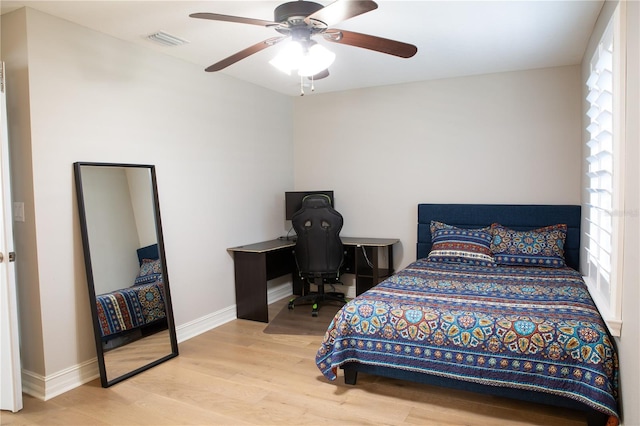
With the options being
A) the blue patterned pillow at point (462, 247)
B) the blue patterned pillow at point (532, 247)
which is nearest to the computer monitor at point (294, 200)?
the blue patterned pillow at point (462, 247)

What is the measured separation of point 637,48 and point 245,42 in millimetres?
2516

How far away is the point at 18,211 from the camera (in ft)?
9.26

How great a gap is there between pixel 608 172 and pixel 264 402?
234 cm

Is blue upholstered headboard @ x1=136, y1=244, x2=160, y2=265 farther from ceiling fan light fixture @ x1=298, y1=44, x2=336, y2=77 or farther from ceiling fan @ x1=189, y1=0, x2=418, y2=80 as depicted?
ceiling fan light fixture @ x1=298, y1=44, x2=336, y2=77

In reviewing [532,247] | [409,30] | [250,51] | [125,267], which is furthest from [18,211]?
[532,247]

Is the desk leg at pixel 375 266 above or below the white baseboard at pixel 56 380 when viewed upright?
above

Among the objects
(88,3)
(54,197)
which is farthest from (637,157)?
(54,197)

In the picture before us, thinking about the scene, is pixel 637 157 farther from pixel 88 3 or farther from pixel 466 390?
pixel 88 3

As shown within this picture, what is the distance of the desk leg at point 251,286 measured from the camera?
4211 millimetres

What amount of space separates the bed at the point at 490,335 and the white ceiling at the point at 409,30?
1.69 metres

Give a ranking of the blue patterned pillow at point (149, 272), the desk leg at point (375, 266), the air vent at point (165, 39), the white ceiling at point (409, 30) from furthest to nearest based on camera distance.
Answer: the desk leg at point (375, 266) → the blue patterned pillow at point (149, 272) → the air vent at point (165, 39) → the white ceiling at point (409, 30)

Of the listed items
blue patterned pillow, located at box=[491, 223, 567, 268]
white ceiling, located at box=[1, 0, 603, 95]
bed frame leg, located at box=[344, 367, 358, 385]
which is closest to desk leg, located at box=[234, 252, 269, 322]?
bed frame leg, located at box=[344, 367, 358, 385]

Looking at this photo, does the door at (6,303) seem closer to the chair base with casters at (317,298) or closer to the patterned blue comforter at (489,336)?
the patterned blue comforter at (489,336)

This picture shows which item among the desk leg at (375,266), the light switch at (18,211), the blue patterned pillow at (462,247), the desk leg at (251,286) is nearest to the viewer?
the light switch at (18,211)
